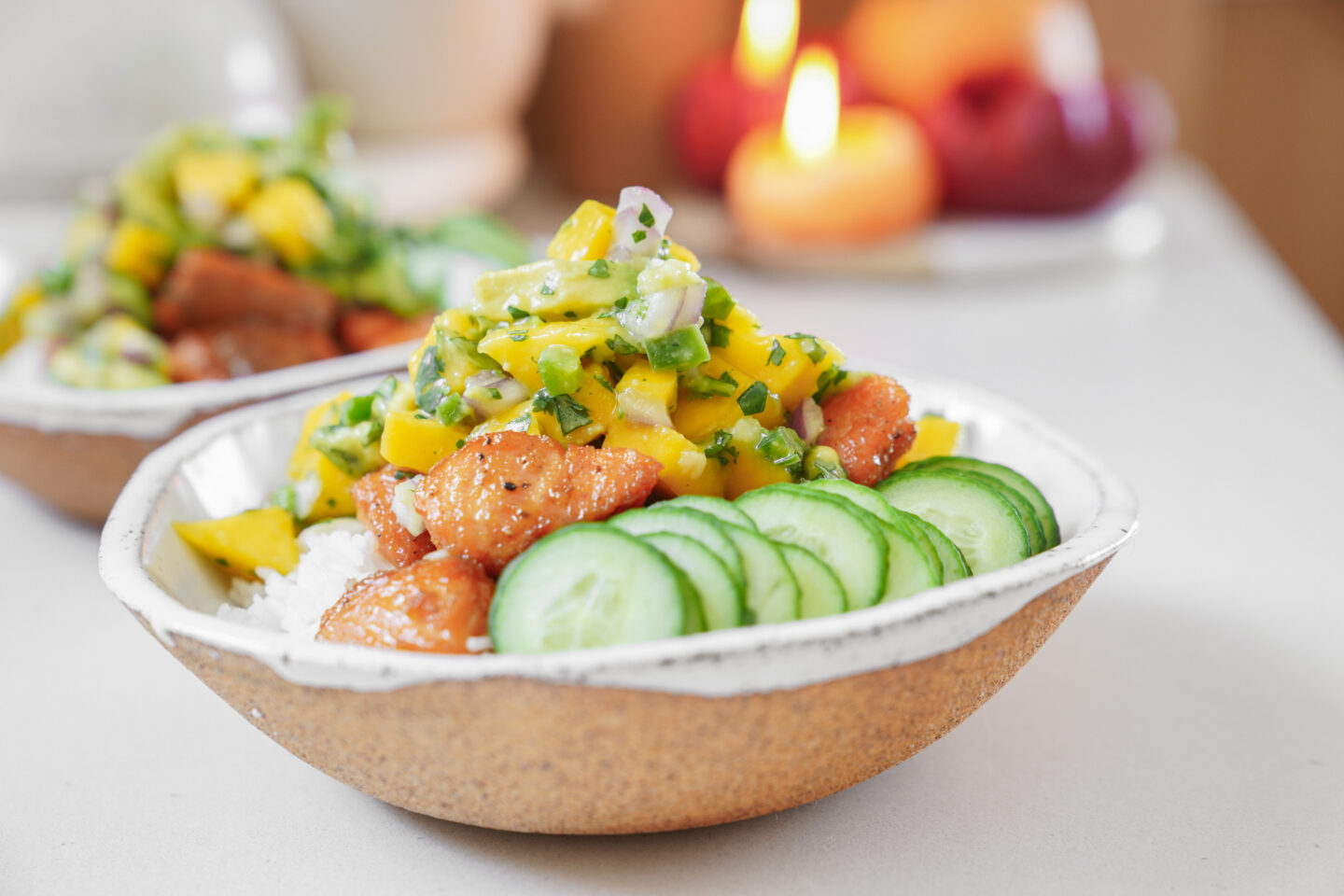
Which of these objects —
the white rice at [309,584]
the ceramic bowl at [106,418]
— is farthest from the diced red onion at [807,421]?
the ceramic bowl at [106,418]

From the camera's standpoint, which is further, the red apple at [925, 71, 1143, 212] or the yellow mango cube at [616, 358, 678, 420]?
the red apple at [925, 71, 1143, 212]

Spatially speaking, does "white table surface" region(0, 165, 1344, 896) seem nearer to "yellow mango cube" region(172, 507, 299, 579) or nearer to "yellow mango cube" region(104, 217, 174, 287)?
"yellow mango cube" region(172, 507, 299, 579)

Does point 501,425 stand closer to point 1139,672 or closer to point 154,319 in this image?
point 1139,672

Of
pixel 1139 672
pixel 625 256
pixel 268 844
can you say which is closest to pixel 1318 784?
pixel 1139 672

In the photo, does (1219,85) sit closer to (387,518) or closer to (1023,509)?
(1023,509)

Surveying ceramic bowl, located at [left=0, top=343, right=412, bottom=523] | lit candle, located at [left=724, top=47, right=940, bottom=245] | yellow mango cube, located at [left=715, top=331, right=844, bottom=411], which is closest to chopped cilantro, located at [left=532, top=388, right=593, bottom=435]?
yellow mango cube, located at [left=715, top=331, right=844, bottom=411]

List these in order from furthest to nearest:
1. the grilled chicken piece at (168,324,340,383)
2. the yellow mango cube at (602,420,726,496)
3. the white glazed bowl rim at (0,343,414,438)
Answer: the grilled chicken piece at (168,324,340,383) → the white glazed bowl rim at (0,343,414,438) → the yellow mango cube at (602,420,726,496)

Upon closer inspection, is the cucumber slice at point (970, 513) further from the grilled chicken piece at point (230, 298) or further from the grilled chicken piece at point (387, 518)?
the grilled chicken piece at point (230, 298)

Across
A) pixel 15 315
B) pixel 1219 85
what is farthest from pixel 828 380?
pixel 1219 85
